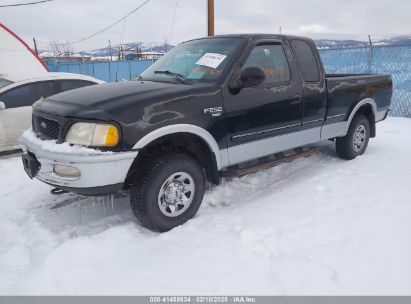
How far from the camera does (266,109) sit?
13.2ft

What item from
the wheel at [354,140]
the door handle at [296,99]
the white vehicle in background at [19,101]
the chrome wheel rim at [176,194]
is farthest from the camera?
the white vehicle in background at [19,101]

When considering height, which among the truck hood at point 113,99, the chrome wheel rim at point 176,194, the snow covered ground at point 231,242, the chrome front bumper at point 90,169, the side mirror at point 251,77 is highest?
the side mirror at point 251,77

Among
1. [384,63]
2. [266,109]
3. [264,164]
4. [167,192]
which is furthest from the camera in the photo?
[384,63]

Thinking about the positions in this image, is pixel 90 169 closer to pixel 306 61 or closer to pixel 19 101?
pixel 306 61

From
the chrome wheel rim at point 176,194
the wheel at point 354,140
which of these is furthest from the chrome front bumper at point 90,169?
the wheel at point 354,140

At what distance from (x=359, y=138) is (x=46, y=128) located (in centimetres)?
477

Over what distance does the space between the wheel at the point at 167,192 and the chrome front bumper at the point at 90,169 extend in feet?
0.85

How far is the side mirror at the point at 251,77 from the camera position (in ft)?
11.8

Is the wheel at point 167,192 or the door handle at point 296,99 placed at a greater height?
the door handle at point 296,99

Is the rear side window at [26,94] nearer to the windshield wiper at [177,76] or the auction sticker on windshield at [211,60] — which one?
the windshield wiper at [177,76]

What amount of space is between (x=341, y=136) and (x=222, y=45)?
99.8 inches

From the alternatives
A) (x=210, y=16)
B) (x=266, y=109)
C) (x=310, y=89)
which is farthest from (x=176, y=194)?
(x=210, y=16)

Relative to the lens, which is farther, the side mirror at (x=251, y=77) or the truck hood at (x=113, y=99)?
the side mirror at (x=251, y=77)

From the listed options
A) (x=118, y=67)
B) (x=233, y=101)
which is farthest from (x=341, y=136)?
(x=118, y=67)
